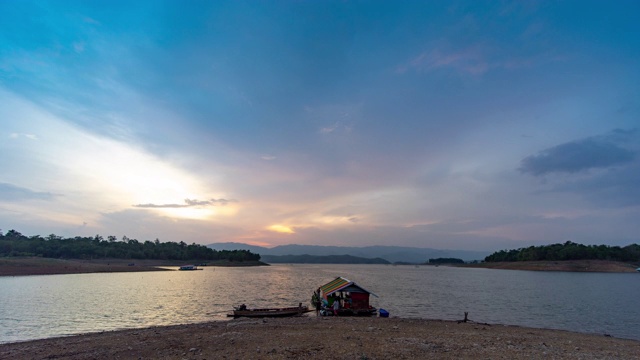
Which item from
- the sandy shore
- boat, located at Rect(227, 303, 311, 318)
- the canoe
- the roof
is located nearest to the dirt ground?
boat, located at Rect(227, 303, 311, 318)

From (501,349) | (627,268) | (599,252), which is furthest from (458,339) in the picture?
(599,252)

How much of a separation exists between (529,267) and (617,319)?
608ft

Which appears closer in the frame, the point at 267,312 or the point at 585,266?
the point at 267,312

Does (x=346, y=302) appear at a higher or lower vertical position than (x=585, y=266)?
higher

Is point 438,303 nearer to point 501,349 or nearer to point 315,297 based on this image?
point 315,297

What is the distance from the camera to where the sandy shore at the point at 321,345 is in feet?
58.7

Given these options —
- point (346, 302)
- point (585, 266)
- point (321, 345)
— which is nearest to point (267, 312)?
point (346, 302)

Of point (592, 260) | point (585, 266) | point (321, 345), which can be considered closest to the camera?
point (321, 345)

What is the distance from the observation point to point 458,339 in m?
22.1

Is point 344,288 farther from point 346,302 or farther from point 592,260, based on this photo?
point 592,260

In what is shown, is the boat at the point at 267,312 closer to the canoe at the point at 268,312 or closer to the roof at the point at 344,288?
the canoe at the point at 268,312

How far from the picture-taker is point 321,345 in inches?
771

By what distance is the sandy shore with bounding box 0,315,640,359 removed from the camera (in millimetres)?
17906

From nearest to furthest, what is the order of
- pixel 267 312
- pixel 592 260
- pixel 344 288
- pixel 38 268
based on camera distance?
pixel 267 312 → pixel 344 288 → pixel 38 268 → pixel 592 260
